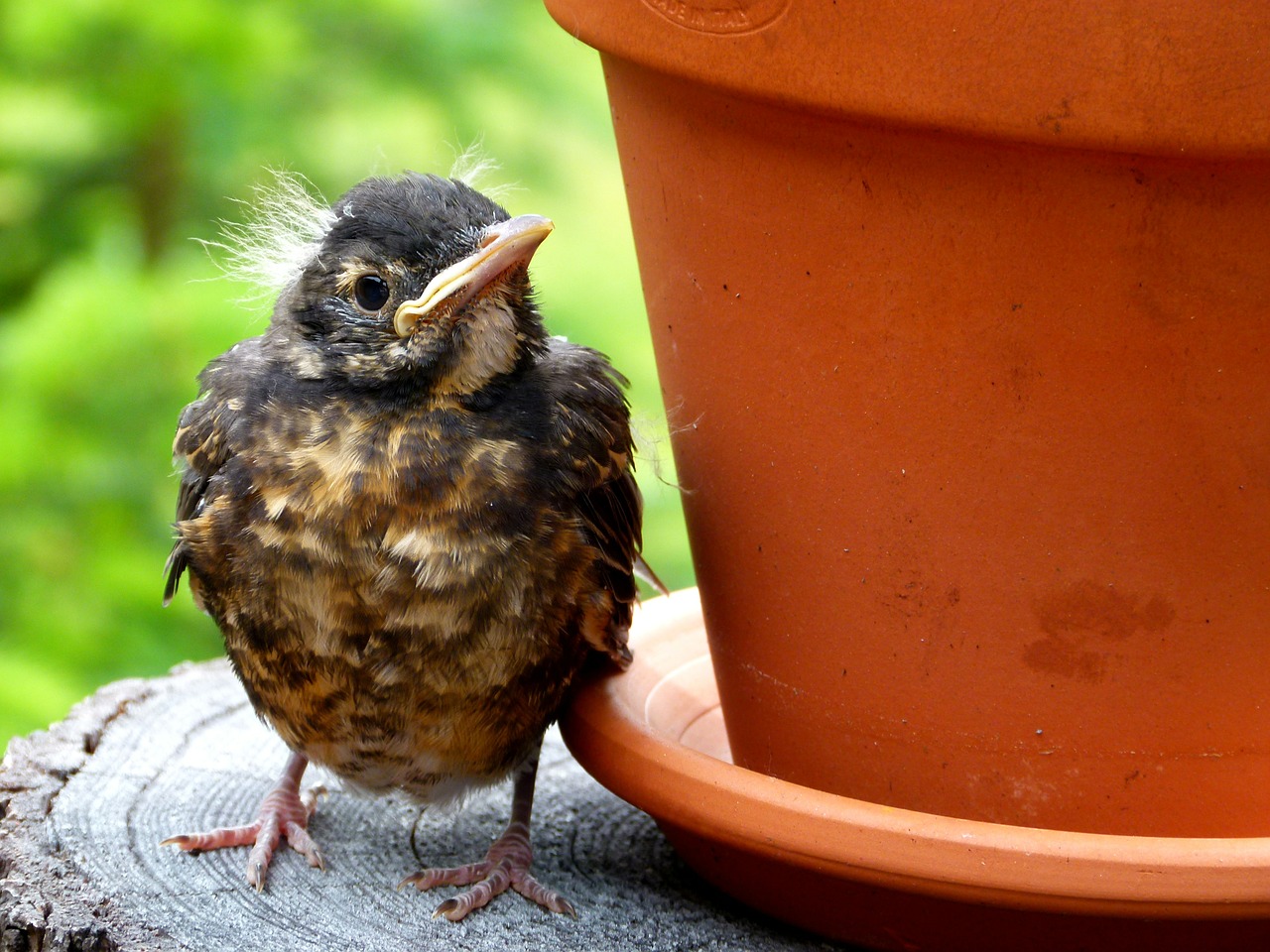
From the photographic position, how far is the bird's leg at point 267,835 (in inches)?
84.4

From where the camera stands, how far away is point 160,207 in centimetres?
423

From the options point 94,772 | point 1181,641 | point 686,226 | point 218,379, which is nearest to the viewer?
point 1181,641

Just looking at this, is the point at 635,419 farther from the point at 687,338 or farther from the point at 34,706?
the point at 34,706

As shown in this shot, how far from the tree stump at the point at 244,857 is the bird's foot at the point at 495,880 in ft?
0.06

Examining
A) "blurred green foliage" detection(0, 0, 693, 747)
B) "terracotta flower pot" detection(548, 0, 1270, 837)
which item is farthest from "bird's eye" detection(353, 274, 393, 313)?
"blurred green foliage" detection(0, 0, 693, 747)

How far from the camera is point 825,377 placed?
1.73m

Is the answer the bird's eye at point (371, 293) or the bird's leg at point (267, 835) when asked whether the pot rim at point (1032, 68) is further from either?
the bird's leg at point (267, 835)

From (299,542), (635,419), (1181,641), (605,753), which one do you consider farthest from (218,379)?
(1181,641)

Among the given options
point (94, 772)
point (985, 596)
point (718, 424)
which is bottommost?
point (94, 772)

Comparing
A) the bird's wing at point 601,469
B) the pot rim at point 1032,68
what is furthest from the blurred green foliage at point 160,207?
the pot rim at point 1032,68

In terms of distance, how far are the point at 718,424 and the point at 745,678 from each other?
0.33 metres

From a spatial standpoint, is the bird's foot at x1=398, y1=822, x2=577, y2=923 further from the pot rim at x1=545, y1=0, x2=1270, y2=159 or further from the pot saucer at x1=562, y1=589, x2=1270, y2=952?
the pot rim at x1=545, y1=0, x2=1270, y2=159

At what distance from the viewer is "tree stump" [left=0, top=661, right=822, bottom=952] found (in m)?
1.98

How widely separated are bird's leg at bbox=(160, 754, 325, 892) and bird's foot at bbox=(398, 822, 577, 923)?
0.17 m
